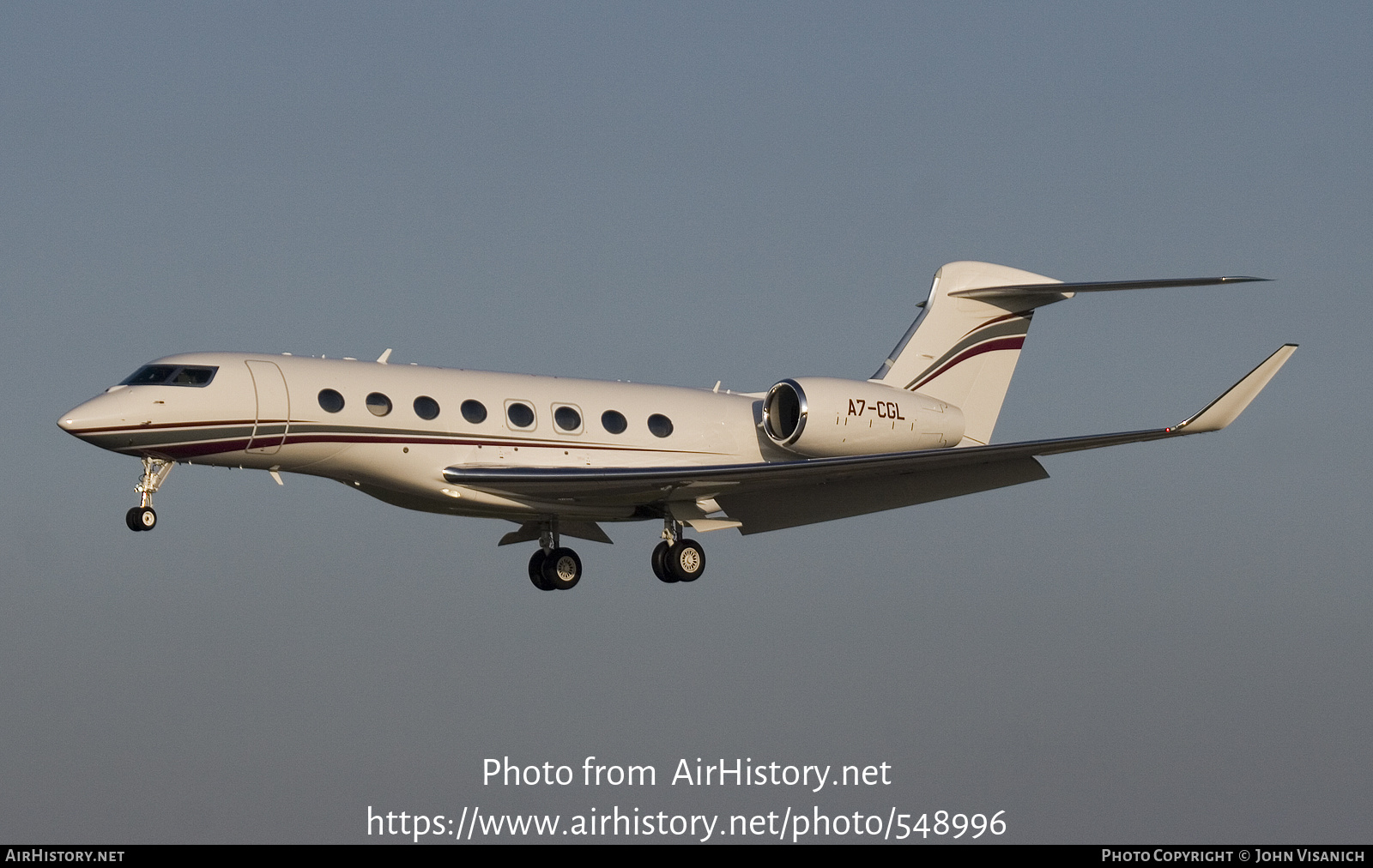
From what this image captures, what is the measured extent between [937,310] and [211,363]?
11.9 meters

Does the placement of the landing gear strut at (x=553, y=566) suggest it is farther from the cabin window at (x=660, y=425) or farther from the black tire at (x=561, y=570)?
the cabin window at (x=660, y=425)

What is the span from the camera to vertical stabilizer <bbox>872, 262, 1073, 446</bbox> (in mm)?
30250

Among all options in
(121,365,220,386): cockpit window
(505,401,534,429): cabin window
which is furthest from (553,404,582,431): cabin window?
(121,365,220,386): cockpit window

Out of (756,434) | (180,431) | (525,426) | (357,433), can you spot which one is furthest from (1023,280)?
(180,431)

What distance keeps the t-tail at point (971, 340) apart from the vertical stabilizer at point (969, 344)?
0.01m

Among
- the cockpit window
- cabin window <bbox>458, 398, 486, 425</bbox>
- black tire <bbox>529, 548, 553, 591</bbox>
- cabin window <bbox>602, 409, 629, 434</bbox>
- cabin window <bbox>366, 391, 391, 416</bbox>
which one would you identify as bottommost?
black tire <bbox>529, 548, 553, 591</bbox>

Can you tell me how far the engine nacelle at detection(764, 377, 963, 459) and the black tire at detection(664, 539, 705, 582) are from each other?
7.09 ft

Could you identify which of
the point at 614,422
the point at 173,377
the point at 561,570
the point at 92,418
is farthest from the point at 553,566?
the point at 92,418

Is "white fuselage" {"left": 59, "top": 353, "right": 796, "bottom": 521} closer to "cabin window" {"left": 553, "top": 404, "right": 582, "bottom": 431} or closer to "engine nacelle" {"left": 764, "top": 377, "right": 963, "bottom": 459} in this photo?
"cabin window" {"left": 553, "top": 404, "right": 582, "bottom": 431}

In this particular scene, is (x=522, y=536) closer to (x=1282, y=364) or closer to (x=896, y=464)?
(x=896, y=464)

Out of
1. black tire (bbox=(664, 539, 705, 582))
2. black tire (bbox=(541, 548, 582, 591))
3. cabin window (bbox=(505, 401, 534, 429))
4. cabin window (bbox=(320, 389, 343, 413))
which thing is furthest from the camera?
black tire (bbox=(541, 548, 582, 591))

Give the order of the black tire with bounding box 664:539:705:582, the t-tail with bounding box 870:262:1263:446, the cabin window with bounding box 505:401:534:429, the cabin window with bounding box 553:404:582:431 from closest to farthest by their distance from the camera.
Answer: the cabin window with bounding box 505:401:534:429 → the cabin window with bounding box 553:404:582:431 → the black tire with bounding box 664:539:705:582 → the t-tail with bounding box 870:262:1263:446

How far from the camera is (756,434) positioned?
29109 mm

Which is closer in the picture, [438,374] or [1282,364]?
[1282,364]
